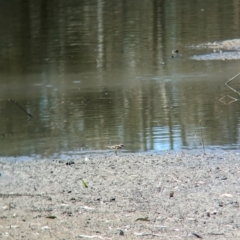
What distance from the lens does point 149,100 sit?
11016 mm

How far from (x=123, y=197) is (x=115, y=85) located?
575 centimetres

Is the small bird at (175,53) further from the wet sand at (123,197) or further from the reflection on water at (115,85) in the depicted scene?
the wet sand at (123,197)

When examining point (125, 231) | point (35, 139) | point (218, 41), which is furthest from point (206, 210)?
point (218, 41)

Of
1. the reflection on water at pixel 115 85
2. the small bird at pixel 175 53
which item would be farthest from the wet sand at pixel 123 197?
the small bird at pixel 175 53

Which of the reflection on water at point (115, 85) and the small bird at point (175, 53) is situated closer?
the reflection on water at point (115, 85)

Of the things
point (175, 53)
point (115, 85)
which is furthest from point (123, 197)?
point (175, 53)

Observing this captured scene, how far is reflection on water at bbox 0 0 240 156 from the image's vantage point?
9.27m

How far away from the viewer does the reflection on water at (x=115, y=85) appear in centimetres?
927

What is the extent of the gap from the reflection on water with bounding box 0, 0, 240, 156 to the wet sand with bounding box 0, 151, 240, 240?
796 millimetres

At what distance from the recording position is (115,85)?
40.3 feet

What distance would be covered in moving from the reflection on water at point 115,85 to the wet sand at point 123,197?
2.61 ft

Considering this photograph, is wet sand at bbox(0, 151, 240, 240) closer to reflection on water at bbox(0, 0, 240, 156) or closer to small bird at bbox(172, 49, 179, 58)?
reflection on water at bbox(0, 0, 240, 156)

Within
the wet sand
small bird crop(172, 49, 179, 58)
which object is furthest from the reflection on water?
the wet sand

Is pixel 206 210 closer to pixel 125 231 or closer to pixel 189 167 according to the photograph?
pixel 125 231
